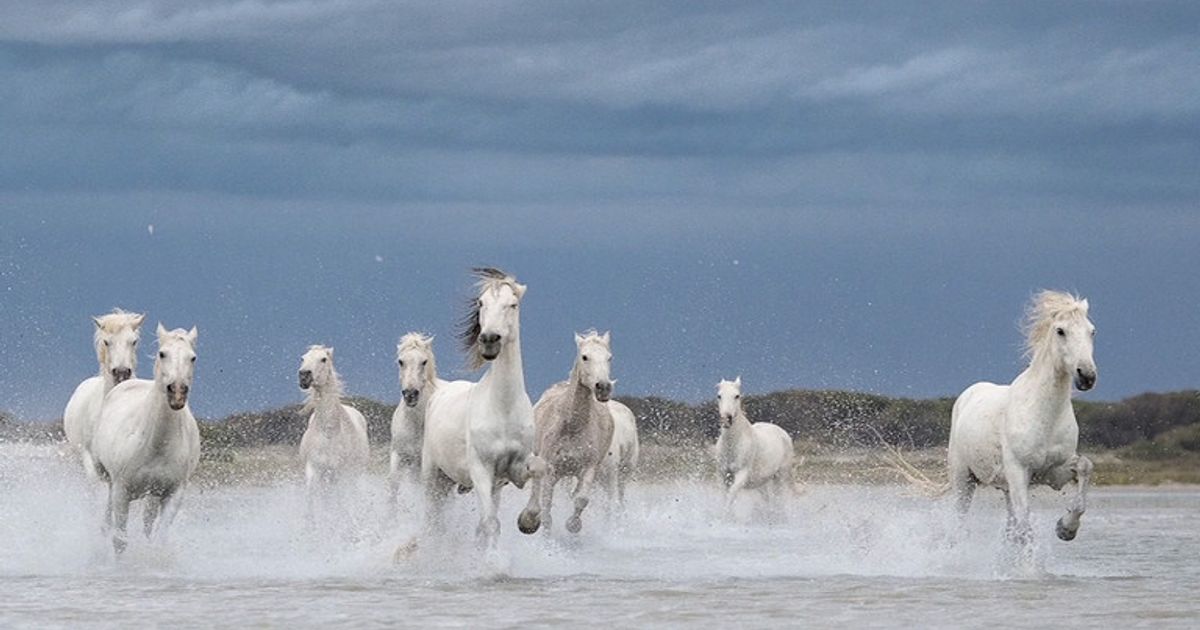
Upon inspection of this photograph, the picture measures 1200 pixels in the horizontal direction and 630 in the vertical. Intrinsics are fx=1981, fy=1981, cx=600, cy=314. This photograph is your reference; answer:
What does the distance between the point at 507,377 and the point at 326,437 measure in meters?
6.05

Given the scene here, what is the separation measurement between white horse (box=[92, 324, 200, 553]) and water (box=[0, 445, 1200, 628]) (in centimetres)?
32

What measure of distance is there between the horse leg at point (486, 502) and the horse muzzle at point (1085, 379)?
4.36m

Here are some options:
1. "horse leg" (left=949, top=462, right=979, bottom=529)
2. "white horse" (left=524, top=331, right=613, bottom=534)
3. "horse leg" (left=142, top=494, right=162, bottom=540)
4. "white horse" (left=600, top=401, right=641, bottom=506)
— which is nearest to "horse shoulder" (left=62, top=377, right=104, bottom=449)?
"horse leg" (left=142, top=494, right=162, bottom=540)

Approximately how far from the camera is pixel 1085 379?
46.9 ft

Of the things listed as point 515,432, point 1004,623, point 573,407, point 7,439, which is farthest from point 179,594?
point 7,439

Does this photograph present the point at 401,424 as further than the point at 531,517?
Yes

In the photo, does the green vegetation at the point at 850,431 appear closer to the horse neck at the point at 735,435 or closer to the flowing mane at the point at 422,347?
the horse neck at the point at 735,435

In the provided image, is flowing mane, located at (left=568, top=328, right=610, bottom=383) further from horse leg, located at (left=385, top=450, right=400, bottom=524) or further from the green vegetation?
the green vegetation

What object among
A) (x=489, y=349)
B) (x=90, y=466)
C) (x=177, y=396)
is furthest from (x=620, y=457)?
(x=177, y=396)

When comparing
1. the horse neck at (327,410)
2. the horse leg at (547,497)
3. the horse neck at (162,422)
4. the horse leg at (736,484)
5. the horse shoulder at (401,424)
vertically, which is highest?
the horse neck at (327,410)

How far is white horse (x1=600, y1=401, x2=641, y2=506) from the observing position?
21.9 m

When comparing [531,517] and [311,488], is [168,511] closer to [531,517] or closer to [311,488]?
[531,517]

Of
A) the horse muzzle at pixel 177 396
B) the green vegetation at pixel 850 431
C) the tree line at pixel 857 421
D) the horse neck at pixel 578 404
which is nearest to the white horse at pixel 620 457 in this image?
the horse neck at pixel 578 404

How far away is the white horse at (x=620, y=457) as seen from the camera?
21.9 meters
